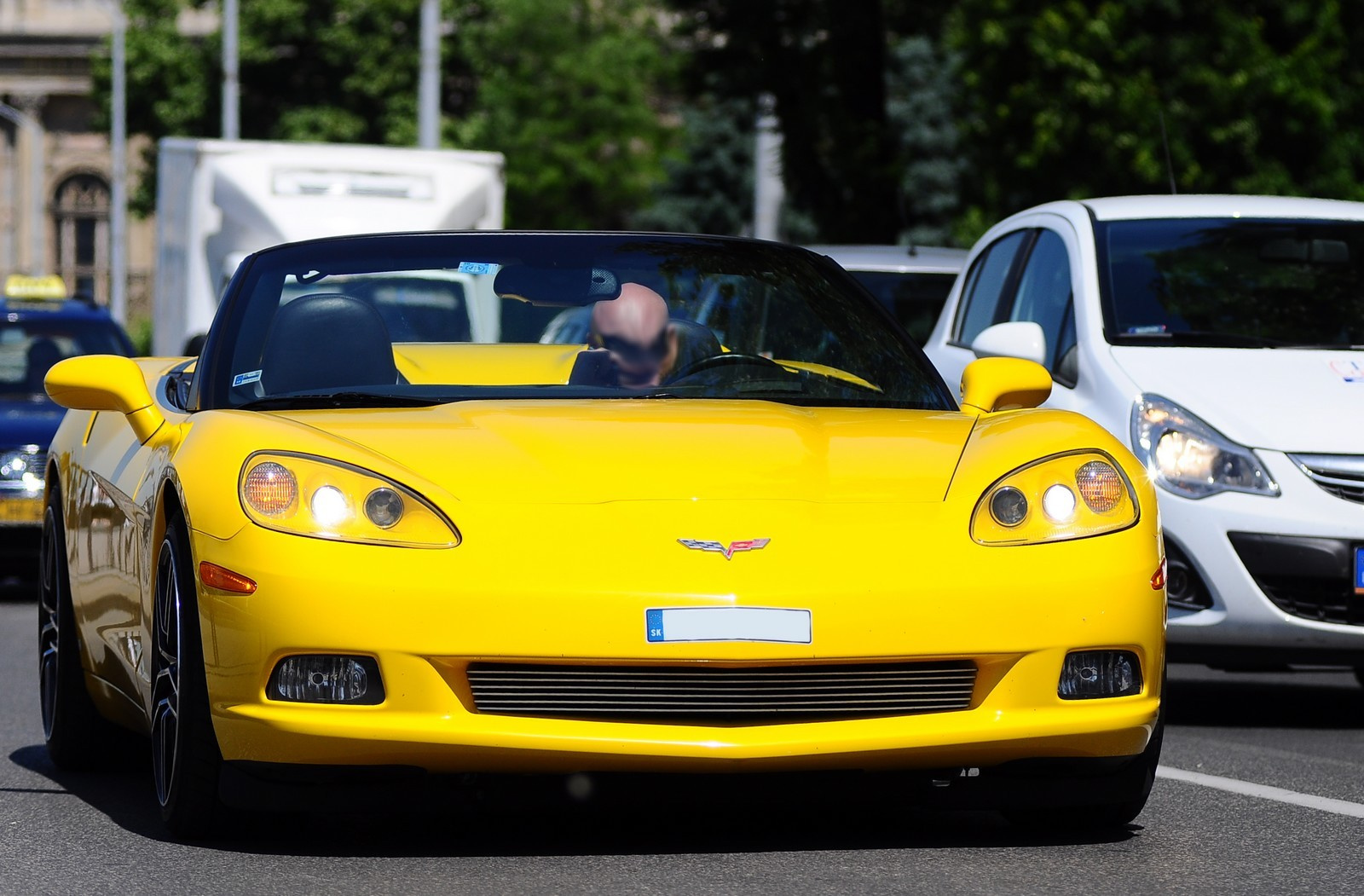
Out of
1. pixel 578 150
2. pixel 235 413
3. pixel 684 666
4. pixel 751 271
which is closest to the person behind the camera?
pixel 684 666

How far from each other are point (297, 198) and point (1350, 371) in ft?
39.7

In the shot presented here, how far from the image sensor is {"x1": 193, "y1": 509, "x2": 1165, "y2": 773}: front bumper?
482 centimetres

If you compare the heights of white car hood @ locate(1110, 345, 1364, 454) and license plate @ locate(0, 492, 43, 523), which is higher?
white car hood @ locate(1110, 345, 1364, 454)

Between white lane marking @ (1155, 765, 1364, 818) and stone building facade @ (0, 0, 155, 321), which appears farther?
stone building facade @ (0, 0, 155, 321)

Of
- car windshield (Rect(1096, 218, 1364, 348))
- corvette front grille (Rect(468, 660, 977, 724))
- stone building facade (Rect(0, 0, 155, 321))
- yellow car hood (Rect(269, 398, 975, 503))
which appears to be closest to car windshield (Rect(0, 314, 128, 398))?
car windshield (Rect(1096, 218, 1364, 348))

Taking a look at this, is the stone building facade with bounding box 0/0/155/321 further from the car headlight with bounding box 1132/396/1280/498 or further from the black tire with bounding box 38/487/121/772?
the black tire with bounding box 38/487/121/772

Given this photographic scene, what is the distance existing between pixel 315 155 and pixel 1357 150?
904cm

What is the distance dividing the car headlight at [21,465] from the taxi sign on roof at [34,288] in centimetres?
312

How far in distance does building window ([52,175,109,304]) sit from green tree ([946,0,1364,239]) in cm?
7127

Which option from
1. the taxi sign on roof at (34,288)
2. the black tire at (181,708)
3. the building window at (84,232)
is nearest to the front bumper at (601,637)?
the black tire at (181,708)

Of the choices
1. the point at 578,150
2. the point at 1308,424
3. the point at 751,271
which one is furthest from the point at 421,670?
the point at 578,150

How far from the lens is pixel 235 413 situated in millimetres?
5410

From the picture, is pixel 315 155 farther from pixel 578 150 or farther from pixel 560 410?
pixel 578 150

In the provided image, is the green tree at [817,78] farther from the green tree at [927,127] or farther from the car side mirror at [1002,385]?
the green tree at [927,127]
